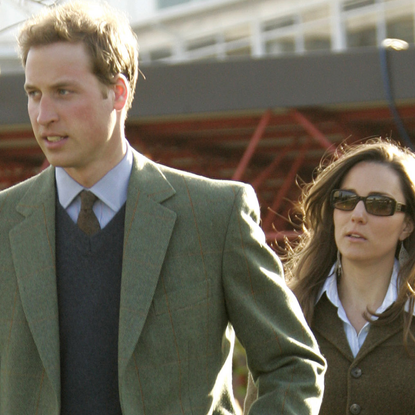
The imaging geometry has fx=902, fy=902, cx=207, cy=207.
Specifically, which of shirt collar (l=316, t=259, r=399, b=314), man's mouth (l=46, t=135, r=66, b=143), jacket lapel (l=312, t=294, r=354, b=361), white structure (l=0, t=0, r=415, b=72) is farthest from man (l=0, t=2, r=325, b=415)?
white structure (l=0, t=0, r=415, b=72)

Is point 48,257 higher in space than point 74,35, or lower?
lower

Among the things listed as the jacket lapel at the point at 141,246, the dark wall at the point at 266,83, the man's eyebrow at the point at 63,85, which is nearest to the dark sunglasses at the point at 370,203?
the jacket lapel at the point at 141,246

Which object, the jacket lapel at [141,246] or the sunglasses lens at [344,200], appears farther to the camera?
the sunglasses lens at [344,200]

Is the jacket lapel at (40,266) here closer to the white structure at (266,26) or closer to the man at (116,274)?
the man at (116,274)

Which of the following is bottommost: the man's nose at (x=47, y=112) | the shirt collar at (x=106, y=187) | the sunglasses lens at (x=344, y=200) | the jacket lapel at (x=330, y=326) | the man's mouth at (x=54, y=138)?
the jacket lapel at (x=330, y=326)

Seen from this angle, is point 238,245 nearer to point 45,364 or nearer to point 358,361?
→ point 45,364

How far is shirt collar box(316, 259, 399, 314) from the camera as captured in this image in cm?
389

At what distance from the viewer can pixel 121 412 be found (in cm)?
239

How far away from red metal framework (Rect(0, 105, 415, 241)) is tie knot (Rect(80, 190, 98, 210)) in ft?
17.6

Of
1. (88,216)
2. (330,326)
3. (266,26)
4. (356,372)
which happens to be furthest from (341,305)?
(266,26)

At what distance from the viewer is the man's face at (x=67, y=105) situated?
2350 millimetres

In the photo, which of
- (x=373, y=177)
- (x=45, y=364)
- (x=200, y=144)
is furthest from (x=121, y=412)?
(x=200, y=144)

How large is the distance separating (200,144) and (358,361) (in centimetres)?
886

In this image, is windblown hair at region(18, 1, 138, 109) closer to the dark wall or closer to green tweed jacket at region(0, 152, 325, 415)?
green tweed jacket at region(0, 152, 325, 415)
